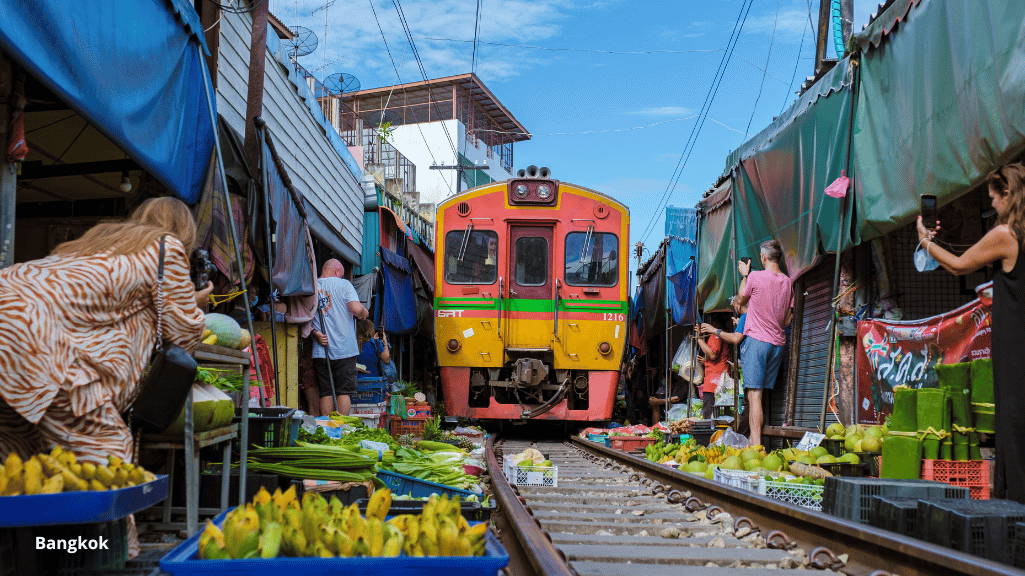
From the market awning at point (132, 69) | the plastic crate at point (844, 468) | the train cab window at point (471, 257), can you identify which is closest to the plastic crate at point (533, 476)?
the plastic crate at point (844, 468)

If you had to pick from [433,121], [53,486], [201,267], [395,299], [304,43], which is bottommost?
[53,486]

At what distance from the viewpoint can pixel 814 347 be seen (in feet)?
26.3

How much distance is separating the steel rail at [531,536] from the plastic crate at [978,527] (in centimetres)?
146

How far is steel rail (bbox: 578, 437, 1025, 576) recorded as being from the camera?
8.59ft

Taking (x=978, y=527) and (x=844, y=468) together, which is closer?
(x=978, y=527)

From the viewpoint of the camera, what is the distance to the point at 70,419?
2838mm

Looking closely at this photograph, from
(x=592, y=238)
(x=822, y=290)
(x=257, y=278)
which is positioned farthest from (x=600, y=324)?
(x=257, y=278)

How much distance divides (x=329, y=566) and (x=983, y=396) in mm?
4094

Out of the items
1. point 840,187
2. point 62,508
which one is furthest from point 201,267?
point 840,187

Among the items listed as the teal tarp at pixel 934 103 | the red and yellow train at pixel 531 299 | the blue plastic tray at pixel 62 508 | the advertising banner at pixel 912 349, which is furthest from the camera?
the red and yellow train at pixel 531 299

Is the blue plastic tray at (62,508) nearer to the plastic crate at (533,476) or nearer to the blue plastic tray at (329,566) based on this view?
the blue plastic tray at (329,566)

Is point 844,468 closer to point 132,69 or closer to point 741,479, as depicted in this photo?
point 741,479

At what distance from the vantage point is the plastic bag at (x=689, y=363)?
1191 cm

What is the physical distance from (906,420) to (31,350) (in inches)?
181
